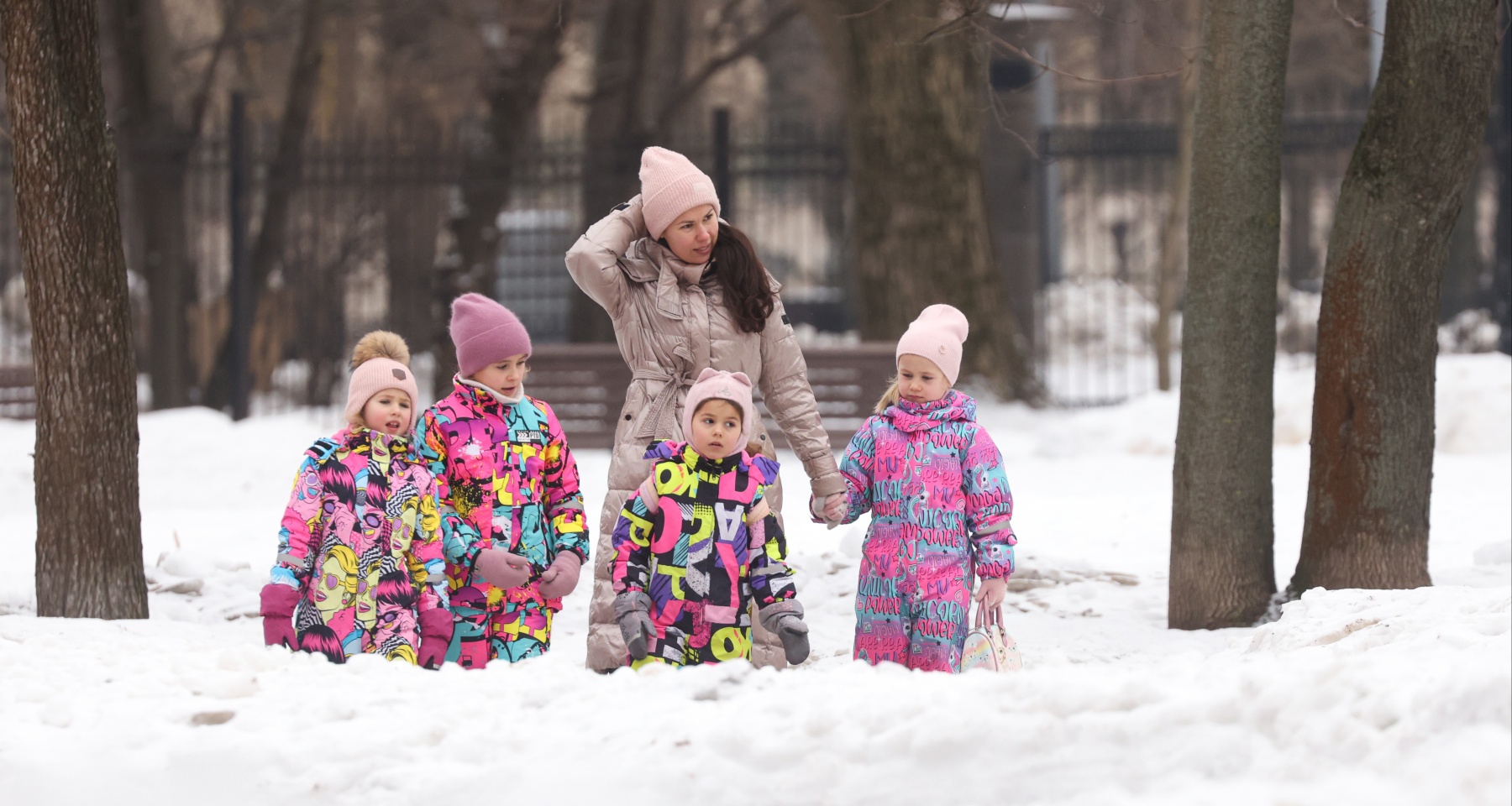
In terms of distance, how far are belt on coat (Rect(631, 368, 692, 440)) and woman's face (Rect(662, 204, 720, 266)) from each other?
0.34 metres

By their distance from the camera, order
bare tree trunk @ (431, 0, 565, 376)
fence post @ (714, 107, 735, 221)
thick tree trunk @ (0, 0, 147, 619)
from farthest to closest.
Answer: bare tree trunk @ (431, 0, 565, 376)
fence post @ (714, 107, 735, 221)
thick tree trunk @ (0, 0, 147, 619)

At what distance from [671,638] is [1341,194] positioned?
10.3 feet

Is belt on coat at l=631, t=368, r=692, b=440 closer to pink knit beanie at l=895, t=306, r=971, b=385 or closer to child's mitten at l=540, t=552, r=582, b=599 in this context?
child's mitten at l=540, t=552, r=582, b=599

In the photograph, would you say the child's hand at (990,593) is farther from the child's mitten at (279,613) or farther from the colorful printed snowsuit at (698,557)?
the child's mitten at (279,613)

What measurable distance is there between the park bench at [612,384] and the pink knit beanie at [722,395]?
718 centimetres

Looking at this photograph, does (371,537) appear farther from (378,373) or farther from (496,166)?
(496,166)

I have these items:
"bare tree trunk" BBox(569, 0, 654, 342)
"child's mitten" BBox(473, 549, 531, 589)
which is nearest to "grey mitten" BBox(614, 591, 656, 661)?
"child's mitten" BBox(473, 549, 531, 589)

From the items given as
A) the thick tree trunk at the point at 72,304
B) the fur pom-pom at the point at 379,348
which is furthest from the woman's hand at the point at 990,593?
the thick tree trunk at the point at 72,304

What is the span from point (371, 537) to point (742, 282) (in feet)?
4.22

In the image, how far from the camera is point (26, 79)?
5707mm

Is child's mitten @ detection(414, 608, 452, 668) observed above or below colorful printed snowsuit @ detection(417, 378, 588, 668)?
below

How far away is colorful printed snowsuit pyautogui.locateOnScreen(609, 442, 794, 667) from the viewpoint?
4.30m

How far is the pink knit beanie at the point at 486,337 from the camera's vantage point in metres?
4.75

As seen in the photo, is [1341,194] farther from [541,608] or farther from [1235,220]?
[541,608]
